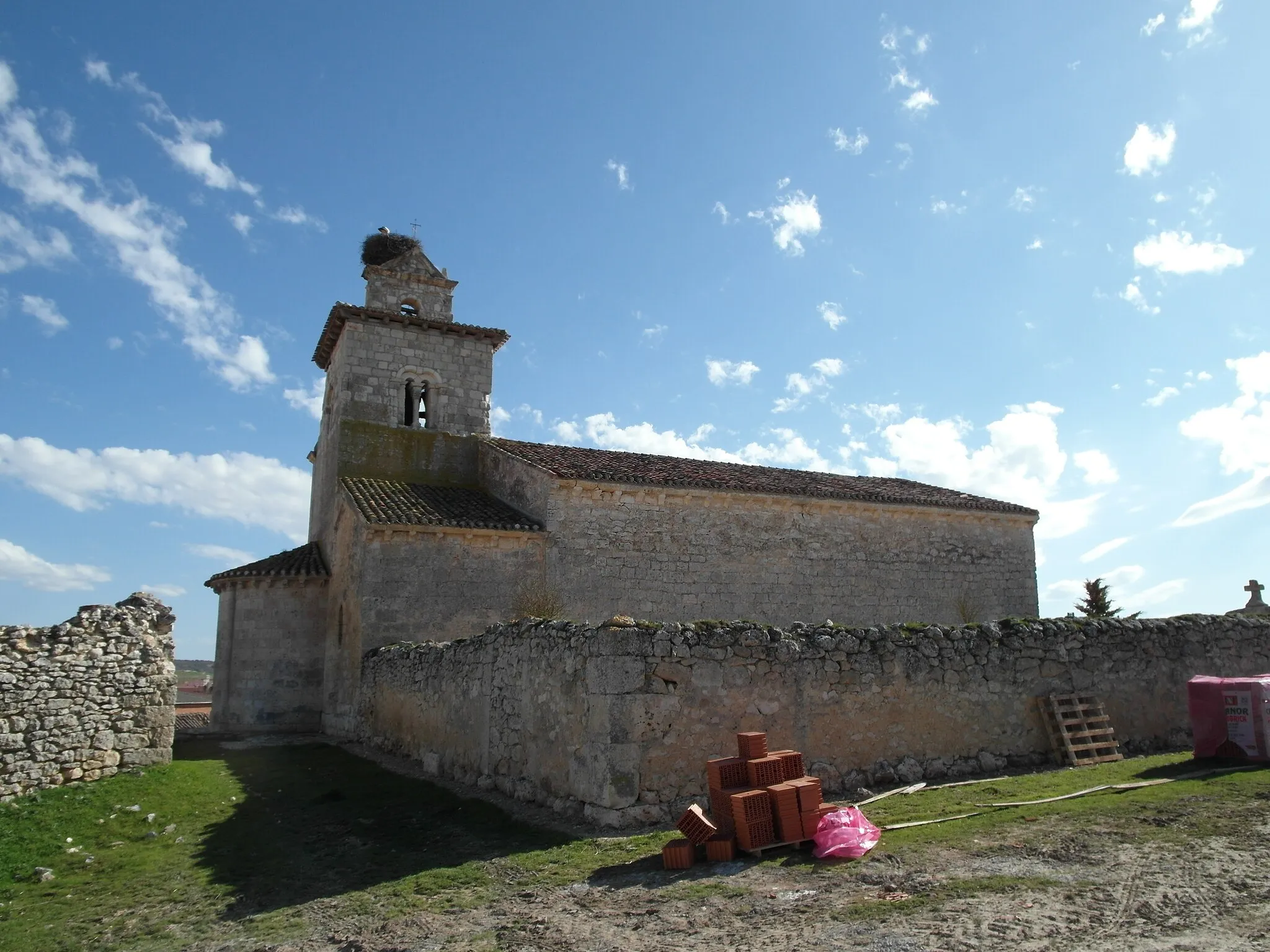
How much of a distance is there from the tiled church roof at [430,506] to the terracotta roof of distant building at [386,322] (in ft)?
15.3

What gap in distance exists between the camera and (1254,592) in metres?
21.9

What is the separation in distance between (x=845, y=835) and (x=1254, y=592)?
807 inches

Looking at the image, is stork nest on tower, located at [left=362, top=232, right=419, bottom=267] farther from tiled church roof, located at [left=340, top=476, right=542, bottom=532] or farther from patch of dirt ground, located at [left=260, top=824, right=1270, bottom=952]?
patch of dirt ground, located at [left=260, top=824, right=1270, bottom=952]

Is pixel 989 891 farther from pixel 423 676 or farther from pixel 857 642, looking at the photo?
pixel 423 676

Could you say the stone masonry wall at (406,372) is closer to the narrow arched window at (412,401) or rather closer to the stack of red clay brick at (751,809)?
the narrow arched window at (412,401)

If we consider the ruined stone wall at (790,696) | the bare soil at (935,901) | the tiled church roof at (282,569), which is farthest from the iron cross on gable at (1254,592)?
the tiled church roof at (282,569)

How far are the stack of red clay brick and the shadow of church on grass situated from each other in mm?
1491

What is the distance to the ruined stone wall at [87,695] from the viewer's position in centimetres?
1157

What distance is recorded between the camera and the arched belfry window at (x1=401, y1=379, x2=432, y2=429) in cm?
2364

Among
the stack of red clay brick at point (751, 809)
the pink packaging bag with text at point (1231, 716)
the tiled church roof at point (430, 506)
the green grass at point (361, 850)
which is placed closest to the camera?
the green grass at point (361, 850)

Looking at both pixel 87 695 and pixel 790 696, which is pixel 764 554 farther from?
pixel 87 695

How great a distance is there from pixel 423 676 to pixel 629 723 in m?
6.39

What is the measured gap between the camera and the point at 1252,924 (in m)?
4.84

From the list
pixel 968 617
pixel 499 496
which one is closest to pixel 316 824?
pixel 499 496
